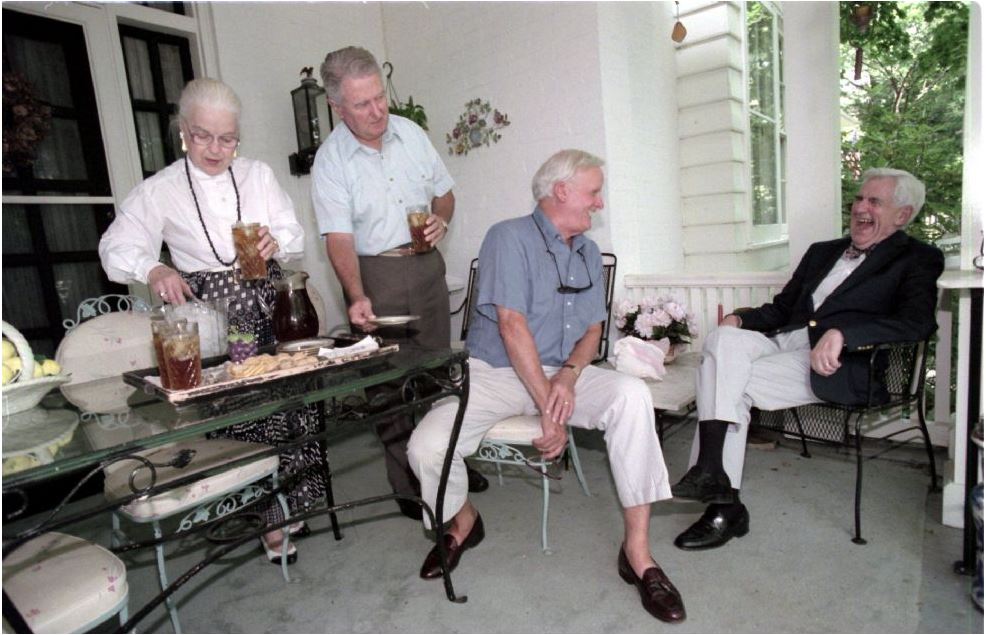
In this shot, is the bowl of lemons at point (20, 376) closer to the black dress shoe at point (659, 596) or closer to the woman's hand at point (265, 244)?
the woman's hand at point (265, 244)

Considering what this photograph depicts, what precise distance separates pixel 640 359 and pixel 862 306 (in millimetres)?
874

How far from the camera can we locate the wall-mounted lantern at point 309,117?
3.46m

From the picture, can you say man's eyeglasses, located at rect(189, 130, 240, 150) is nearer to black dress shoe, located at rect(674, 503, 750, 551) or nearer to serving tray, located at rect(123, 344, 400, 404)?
serving tray, located at rect(123, 344, 400, 404)

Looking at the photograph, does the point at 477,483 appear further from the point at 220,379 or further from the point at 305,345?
the point at 220,379

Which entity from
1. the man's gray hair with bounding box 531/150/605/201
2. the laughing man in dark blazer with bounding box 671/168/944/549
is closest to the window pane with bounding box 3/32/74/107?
the man's gray hair with bounding box 531/150/605/201

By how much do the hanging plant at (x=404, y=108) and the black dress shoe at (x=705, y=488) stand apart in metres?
2.58

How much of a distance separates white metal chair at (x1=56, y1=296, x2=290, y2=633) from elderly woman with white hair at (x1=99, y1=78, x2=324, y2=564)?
6.7 inches

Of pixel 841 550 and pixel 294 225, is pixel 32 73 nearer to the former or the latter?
pixel 294 225

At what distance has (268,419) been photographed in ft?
6.38

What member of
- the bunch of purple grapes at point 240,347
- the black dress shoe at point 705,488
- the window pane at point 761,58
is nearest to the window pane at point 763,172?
the window pane at point 761,58

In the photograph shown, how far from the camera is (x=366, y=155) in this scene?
7.04 feet

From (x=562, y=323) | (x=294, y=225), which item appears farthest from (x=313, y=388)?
(x=562, y=323)

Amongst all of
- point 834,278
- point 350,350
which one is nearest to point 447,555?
point 350,350

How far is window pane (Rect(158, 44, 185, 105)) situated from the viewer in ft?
10.8
